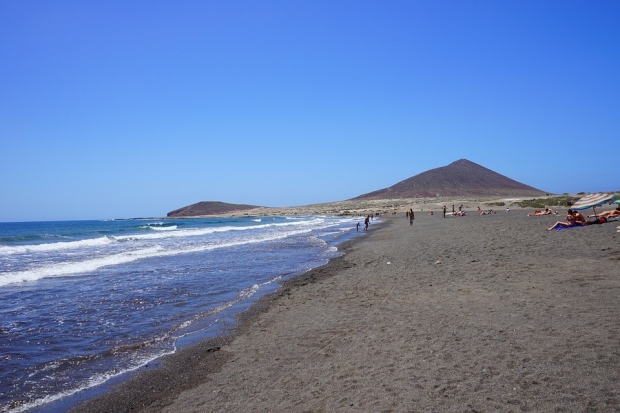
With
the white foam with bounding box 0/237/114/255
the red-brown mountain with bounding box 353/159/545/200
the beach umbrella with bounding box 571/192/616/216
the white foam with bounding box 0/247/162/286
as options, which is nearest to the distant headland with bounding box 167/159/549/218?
the red-brown mountain with bounding box 353/159/545/200

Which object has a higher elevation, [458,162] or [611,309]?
[458,162]

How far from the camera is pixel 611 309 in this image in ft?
22.0

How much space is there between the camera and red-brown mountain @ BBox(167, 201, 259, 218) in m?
138

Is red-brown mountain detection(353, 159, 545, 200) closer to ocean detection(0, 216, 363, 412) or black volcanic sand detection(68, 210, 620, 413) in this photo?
ocean detection(0, 216, 363, 412)

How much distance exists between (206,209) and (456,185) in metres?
80.6

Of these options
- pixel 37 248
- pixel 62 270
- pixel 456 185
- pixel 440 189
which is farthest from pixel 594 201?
pixel 456 185

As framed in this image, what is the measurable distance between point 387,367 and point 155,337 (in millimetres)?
4654

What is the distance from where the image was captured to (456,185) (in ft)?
369

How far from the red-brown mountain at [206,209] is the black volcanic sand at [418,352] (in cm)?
12924

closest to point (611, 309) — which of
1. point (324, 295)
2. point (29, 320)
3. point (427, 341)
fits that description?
point (427, 341)

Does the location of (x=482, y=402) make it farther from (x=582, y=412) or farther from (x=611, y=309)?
(x=611, y=309)

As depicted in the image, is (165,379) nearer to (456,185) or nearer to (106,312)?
(106,312)

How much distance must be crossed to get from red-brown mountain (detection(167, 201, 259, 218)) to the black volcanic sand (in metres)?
129

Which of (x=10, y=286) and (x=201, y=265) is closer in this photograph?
(x=10, y=286)
